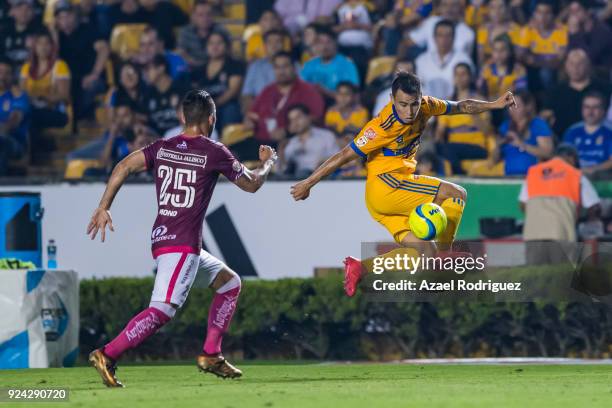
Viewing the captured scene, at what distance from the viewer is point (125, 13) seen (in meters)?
22.0

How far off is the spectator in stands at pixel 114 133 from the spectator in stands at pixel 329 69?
8.56ft

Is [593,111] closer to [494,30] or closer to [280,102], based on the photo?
[494,30]

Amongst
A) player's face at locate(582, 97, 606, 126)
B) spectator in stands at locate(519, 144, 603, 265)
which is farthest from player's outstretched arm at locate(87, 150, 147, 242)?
player's face at locate(582, 97, 606, 126)

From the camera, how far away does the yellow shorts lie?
1266 centimetres

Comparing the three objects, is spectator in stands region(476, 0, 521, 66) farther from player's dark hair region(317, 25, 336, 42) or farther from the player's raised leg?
the player's raised leg

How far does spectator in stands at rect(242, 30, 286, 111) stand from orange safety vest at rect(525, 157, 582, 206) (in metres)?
4.84

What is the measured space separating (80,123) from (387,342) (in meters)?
7.10

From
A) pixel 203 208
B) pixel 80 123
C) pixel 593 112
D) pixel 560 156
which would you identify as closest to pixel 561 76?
pixel 593 112

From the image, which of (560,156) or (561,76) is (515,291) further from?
(561,76)

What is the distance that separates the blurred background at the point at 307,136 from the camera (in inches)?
656

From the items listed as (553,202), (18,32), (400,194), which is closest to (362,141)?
(400,194)

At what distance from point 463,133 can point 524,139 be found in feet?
3.02

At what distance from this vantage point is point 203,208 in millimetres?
10938

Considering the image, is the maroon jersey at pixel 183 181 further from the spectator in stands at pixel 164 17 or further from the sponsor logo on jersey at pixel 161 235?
the spectator in stands at pixel 164 17
